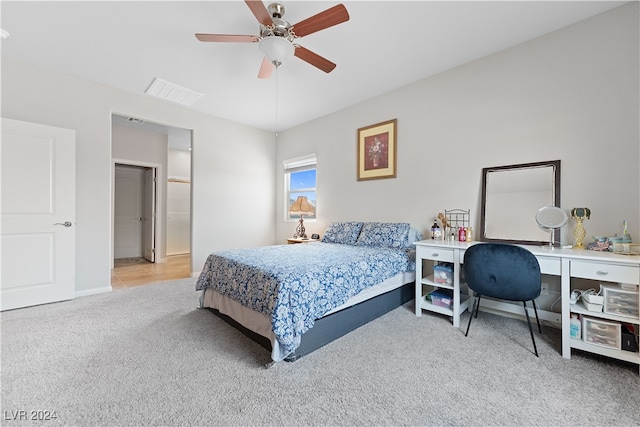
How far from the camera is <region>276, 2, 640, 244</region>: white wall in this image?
2.08 metres

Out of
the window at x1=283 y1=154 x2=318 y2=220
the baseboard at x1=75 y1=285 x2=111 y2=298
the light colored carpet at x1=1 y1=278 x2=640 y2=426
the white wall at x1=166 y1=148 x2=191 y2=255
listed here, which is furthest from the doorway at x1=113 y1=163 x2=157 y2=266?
the light colored carpet at x1=1 y1=278 x2=640 y2=426

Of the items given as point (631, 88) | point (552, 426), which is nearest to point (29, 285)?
point (552, 426)

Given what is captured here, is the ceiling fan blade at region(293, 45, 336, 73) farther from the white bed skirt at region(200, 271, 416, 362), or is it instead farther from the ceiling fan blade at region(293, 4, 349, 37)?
the white bed skirt at region(200, 271, 416, 362)

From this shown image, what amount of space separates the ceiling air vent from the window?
193cm

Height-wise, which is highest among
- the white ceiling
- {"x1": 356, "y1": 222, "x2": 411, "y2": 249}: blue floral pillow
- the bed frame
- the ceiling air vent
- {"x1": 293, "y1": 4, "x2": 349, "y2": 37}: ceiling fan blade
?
the white ceiling

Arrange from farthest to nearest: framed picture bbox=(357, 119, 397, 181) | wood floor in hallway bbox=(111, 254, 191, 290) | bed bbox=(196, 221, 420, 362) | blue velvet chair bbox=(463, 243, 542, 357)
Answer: wood floor in hallway bbox=(111, 254, 191, 290) → framed picture bbox=(357, 119, 397, 181) → blue velvet chair bbox=(463, 243, 542, 357) → bed bbox=(196, 221, 420, 362)

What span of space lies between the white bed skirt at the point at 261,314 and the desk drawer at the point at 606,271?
1384 mm

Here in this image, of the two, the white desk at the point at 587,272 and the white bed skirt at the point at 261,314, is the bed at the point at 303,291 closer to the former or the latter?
the white bed skirt at the point at 261,314

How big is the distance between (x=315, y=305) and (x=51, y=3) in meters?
3.15

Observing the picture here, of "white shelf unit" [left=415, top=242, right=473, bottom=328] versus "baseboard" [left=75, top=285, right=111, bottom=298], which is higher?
"white shelf unit" [left=415, top=242, right=473, bottom=328]

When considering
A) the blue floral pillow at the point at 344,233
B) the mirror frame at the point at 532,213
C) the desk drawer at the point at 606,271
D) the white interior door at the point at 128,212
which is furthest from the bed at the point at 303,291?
the white interior door at the point at 128,212

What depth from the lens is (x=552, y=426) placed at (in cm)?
126

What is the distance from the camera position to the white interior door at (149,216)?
221 inches

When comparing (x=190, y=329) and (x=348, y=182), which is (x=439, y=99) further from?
(x=190, y=329)
